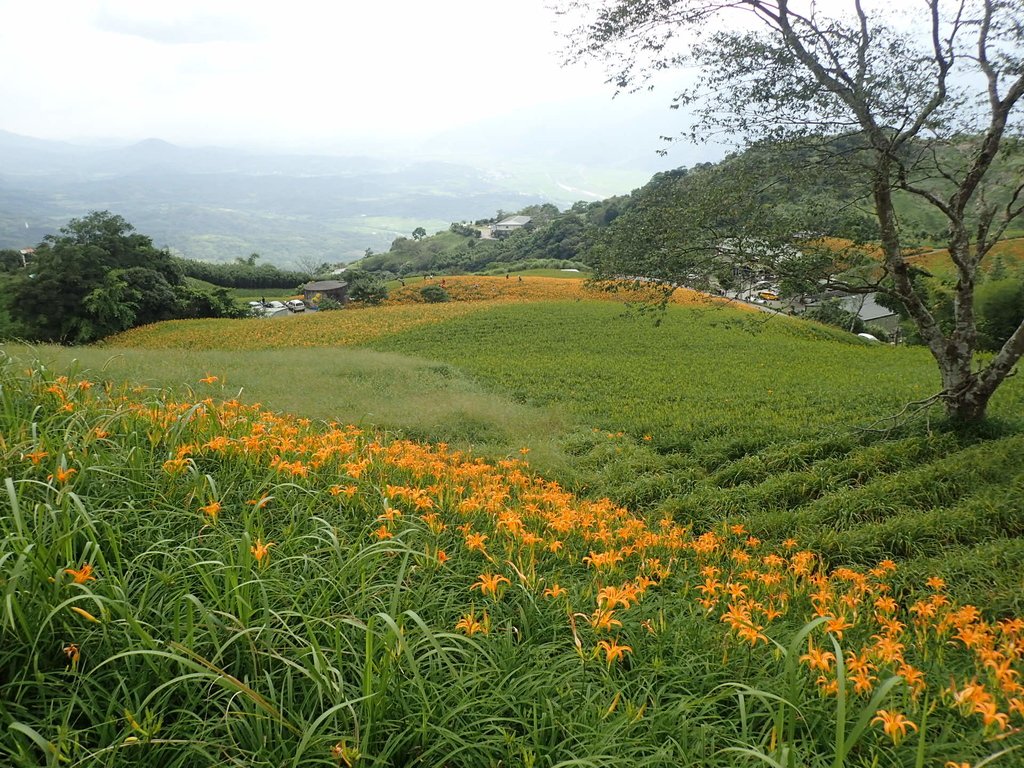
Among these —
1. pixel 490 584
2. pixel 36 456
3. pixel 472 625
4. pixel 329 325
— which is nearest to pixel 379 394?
pixel 36 456

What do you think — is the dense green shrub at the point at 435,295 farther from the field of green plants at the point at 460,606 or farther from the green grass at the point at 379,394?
the field of green plants at the point at 460,606

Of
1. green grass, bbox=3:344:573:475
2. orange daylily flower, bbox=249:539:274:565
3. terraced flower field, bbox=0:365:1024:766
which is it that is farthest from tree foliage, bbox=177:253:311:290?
orange daylily flower, bbox=249:539:274:565

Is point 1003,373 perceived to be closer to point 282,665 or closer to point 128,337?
point 282,665

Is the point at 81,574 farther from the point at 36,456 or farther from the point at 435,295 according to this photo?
the point at 435,295

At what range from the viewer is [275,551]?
8.31 feet

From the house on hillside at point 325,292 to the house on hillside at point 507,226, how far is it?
48.3 m

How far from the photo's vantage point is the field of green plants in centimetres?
168

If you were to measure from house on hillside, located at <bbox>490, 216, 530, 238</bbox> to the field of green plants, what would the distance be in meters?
90.8

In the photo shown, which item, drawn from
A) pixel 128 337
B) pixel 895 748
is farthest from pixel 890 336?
pixel 128 337

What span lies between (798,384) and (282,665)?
12541mm

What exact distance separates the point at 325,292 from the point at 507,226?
2385 inches

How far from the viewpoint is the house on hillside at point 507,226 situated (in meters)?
95.2

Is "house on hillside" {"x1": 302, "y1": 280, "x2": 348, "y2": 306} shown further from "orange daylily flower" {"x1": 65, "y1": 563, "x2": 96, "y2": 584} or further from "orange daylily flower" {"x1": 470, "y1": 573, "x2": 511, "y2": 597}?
"orange daylily flower" {"x1": 65, "y1": 563, "x2": 96, "y2": 584}

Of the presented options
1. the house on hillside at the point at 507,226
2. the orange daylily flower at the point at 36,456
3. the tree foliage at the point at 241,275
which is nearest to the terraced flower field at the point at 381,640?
the orange daylily flower at the point at 36,456
